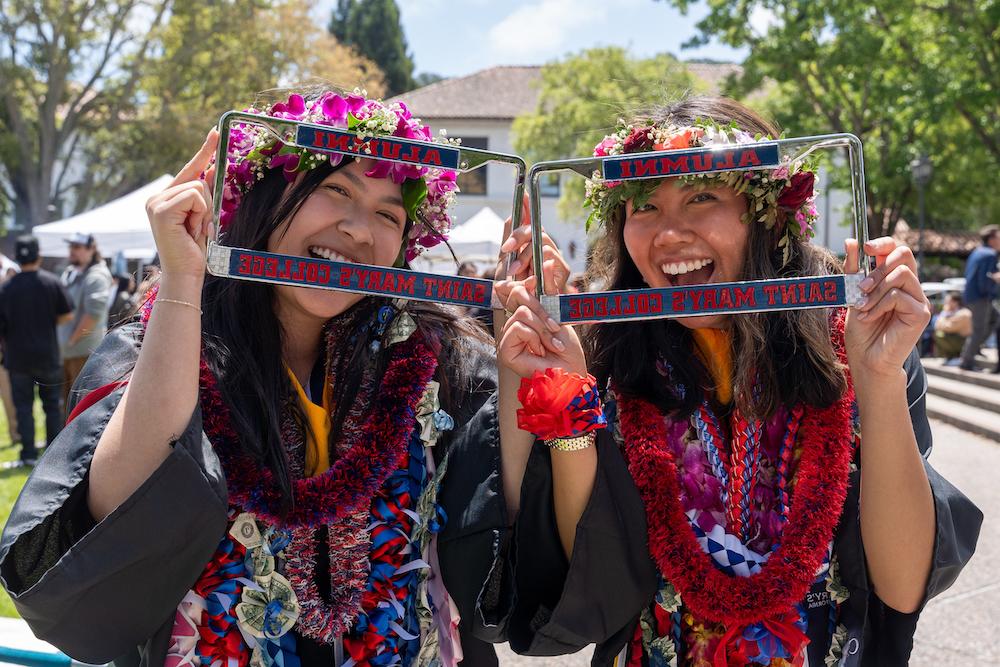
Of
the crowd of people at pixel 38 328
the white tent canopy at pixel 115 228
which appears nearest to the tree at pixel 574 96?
the white tent canopy at pixel 115 228

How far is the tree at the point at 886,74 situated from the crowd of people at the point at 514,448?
13685mm

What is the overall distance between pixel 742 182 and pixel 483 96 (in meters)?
36.8

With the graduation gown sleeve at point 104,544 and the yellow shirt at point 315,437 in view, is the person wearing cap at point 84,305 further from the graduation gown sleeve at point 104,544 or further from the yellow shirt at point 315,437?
the graduation gown sleeve at point 104,544

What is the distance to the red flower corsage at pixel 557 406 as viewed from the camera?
1.68 meters

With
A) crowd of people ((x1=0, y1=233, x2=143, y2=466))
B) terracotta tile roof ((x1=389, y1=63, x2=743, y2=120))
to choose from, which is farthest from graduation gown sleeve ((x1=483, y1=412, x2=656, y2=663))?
terracotta tile roof ((x1=389, y1=63, x2=743, y2=120))

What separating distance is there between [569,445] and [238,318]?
2.72 feet

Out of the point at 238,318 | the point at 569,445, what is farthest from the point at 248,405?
the point at 569,445

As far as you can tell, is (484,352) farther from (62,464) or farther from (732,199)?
(62,464)

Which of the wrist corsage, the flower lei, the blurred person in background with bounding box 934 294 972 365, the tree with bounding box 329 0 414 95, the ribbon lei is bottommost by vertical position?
the blurred person in background with bounding box 934 294 972 365

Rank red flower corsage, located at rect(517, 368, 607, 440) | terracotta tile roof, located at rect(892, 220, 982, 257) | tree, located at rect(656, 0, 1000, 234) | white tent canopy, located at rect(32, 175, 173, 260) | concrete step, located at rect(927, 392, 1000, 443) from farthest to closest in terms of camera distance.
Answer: terracotta tile roof, located at rect(892, 220, 982, 257)
tree, located at rect(656, 0, 1000, 234)
white tent canopy, located at rect(32, 175, 173, 260)
concrete step, located at rect(927, 392, 1000, 443)
red flower corsage, located at rect(517, 368, 607, 440)

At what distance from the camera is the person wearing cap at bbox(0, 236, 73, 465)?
711cm

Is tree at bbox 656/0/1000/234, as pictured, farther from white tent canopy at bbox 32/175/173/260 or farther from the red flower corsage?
the red flower corsage

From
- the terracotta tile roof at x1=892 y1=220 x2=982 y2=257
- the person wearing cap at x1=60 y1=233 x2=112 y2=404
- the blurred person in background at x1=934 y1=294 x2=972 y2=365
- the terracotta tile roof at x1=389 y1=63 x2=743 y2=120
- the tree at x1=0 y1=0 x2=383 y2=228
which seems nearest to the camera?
the person wearing cap at x1=60 y1=233 x2=112 y2=404

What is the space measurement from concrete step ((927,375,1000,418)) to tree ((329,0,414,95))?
161 feet
